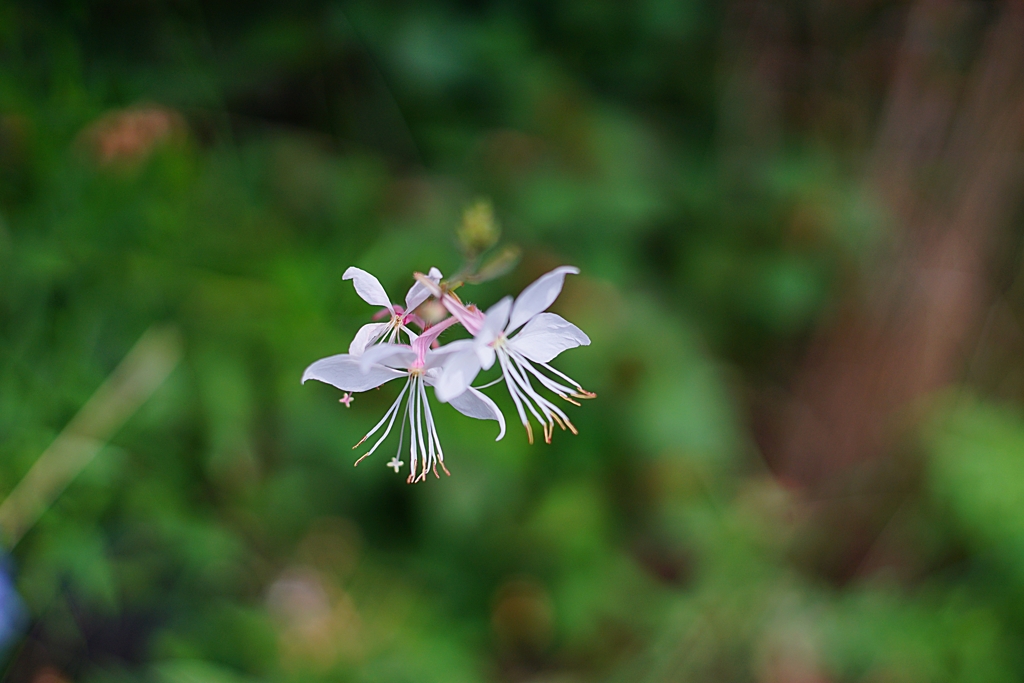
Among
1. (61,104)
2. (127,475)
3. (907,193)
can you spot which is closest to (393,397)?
(127,475)

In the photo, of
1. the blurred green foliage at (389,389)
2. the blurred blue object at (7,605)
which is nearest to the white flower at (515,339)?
the blurred green foliage at (389,389)

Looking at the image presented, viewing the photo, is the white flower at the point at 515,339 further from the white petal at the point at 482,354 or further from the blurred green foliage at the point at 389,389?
the blurred green foliage at the point at 389,389

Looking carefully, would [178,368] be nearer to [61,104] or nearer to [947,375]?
[61,104]

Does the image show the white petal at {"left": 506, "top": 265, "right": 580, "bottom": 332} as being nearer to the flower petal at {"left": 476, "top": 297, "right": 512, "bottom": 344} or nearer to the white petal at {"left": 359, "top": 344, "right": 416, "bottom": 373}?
the flower petal at {"left": 476, "top": 297, "right": 512, "bottom": 344}

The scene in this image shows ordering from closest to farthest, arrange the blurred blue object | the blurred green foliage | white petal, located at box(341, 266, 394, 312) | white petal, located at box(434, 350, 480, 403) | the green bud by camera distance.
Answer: the green bud
white petal, located at box(434, 350, 480, 403)
white petal, located at box(341, 266, 394, 312)
the blurred blue object
the blurred green foliage

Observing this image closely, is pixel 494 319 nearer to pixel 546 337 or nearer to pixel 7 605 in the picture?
pixel 546 337

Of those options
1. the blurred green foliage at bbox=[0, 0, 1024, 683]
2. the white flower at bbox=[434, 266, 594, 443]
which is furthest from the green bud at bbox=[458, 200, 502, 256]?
the blurred green foliage at bbox=[0, 0, 1024, 683]
